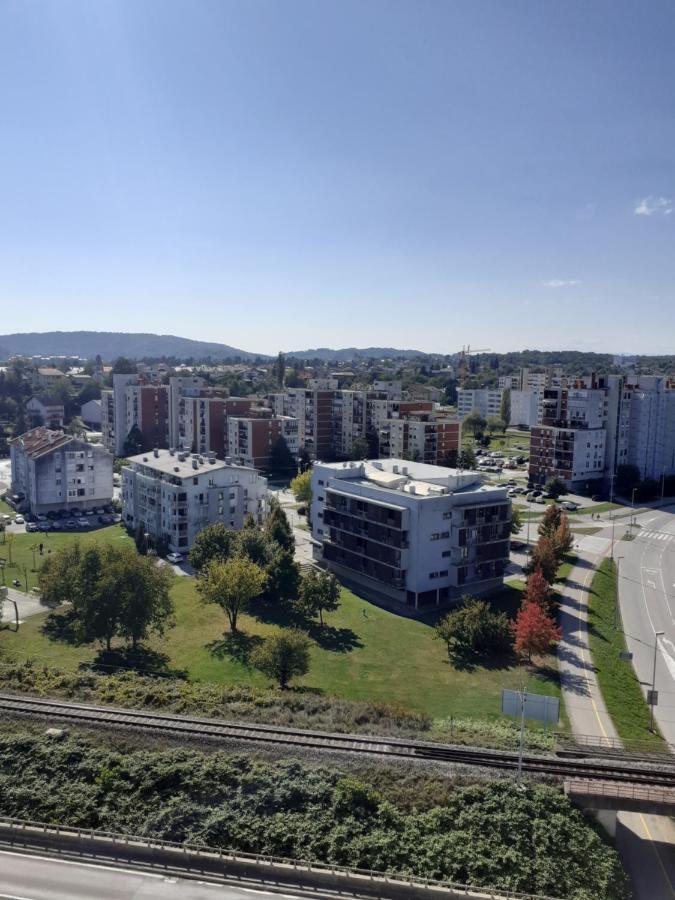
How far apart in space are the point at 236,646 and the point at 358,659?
811 centimetres

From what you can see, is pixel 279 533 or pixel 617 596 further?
pixel 279 533

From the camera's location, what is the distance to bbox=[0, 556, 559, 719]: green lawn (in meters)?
37.4

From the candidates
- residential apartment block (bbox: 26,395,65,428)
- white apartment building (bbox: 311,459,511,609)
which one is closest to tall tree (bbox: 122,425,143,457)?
residential apartment block (bbox: 26,395,65,428)

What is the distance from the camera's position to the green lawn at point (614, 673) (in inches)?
1342

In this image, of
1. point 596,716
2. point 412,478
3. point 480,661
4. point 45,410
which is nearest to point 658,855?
point 596,716

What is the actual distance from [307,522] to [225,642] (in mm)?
32720

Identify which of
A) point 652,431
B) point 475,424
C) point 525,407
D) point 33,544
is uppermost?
point 525,407

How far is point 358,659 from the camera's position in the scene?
42.3m

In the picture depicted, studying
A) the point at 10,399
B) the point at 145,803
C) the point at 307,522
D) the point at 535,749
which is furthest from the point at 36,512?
the point at 10,399

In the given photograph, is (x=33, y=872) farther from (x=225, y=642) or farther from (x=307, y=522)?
(x=307, y=522)

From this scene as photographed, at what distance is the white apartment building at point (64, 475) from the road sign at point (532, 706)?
67.1 m

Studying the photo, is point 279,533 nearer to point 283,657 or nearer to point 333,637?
point 333,637

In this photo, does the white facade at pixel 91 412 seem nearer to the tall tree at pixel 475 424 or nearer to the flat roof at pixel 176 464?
the tall tree at pixel 475 424

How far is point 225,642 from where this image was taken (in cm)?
4491
